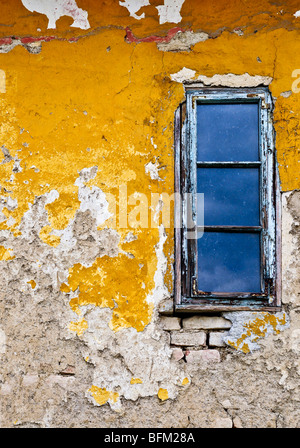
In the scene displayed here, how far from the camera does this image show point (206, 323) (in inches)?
87.6

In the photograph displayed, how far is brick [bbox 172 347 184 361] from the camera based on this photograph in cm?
220

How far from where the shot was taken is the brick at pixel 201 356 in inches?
86.3

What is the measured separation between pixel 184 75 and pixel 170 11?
35 centimetres

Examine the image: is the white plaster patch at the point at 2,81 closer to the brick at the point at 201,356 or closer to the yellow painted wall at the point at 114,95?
the yellow painted wall at the point at 114,95

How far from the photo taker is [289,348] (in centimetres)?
216

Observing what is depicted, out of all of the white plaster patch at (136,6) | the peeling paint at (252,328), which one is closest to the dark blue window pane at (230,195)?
the peeling paint at (252,328)

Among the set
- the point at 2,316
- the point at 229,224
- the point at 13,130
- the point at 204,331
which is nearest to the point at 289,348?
the point at 204,331

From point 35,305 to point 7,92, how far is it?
1114 millimetres

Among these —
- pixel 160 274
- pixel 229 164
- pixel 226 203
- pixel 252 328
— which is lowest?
pixel 252 328

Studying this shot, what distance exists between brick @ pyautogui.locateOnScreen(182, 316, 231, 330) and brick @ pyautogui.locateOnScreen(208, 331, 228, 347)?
24 millimetres

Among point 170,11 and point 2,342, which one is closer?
A: point 2,342

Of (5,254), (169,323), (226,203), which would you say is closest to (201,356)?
(169,323)

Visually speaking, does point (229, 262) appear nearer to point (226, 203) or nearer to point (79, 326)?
point (226, 203)

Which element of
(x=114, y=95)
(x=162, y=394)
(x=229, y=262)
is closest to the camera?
(x=162, y=394)
